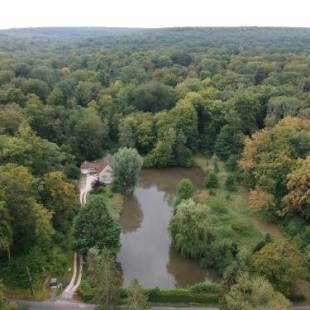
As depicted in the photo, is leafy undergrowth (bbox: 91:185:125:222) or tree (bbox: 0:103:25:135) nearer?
leafy undergrowth (bbox: 91:185:125:222)

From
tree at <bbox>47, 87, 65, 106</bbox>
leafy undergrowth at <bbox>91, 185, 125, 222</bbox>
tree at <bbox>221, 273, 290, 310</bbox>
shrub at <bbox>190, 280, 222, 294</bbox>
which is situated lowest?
leafy undergrowth at <bbox>91, 185, 125, 222</bbox>

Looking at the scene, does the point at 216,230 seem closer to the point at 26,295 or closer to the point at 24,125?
the point at 26,295

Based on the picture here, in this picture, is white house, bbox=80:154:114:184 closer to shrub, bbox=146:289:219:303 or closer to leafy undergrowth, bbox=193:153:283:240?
leafy undergrowth, bbox=193:153:283:240

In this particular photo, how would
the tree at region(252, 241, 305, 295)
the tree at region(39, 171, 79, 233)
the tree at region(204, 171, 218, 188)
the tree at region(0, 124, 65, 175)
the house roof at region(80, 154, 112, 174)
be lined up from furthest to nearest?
the house roof at region(80, 154, 112, 174)
the tree at region(204, 171, 218, 188)
the tree at region(0, 124, 65, 175)
the tree at region(39, 171, 79, 233)
the tree at region(252, 241, 305, 295)

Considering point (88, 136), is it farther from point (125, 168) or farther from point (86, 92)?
point (86, 92)

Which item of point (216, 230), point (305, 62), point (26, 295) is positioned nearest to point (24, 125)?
point (26, 295)

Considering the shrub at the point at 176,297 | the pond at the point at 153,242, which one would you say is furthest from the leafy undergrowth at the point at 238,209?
the shrub at the point at 176,297

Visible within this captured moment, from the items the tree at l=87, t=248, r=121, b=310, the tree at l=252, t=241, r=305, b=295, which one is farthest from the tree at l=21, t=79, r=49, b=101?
the tree at l=252, t=241, r=305, b=295

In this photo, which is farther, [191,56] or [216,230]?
[191,56]
